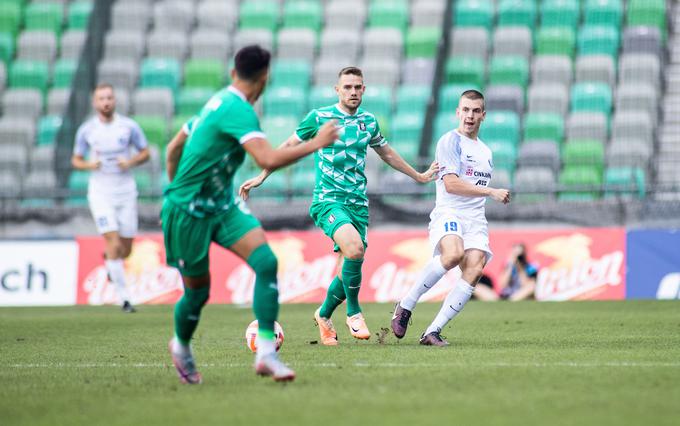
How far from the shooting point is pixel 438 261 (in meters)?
9.27

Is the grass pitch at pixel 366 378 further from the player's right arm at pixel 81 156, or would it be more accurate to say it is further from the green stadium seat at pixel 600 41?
the green stadium seat at pixel 600 41

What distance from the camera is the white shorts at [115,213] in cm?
1432

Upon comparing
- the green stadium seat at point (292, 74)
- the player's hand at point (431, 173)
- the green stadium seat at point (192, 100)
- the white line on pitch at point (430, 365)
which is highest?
the green stadium seat at point (292, 74)

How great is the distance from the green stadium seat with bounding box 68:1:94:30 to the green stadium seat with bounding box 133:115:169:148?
11.7 ft

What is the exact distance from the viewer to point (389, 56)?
22422 mm

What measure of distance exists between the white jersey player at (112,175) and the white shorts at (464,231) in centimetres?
611

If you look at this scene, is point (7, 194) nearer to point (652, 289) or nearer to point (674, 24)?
point (652, 289)

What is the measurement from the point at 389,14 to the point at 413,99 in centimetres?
323

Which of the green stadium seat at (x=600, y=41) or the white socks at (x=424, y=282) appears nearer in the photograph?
the white socks at (x=424, y=282)

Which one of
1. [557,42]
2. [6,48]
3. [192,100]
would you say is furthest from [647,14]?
[6,48]

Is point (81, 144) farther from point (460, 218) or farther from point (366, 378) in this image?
point (366, 378)

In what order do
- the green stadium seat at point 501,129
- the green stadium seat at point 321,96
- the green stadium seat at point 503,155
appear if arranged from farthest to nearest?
the green stadium seat at point 321,96, the green stadium seat at point 501,129, the green stadium seat at point 503,155

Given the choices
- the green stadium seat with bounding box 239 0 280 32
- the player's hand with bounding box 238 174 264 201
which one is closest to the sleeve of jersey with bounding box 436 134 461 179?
the player's hand with bounding box 238 174 264 201

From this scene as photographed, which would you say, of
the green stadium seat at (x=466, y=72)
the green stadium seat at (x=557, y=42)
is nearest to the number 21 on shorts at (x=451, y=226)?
the green stadium seat at (x=466, y=72)
